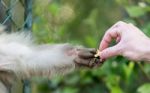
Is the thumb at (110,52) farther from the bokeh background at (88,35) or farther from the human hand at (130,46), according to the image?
the bokeh background at (88,35)

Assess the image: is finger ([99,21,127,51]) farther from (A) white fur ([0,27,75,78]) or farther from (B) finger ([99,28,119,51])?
(A) white fur ([0,27,75,78])

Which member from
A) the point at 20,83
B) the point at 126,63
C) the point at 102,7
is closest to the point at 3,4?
the point at 20,83

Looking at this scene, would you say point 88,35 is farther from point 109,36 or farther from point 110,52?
point 110,52

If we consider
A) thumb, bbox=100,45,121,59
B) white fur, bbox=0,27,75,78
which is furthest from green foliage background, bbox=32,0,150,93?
thumb, bbox=100,45,121,59

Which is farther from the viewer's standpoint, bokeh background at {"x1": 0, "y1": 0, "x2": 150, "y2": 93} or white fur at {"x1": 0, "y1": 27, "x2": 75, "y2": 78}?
bokeh background at {"x1": 0, "y1": 0, "x2": 150, "y2": 93}

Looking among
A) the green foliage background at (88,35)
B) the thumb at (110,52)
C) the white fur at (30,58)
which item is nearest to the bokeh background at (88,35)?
the green foliage background at (88,35)

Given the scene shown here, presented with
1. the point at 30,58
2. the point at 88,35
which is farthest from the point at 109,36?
the point at 88,35
